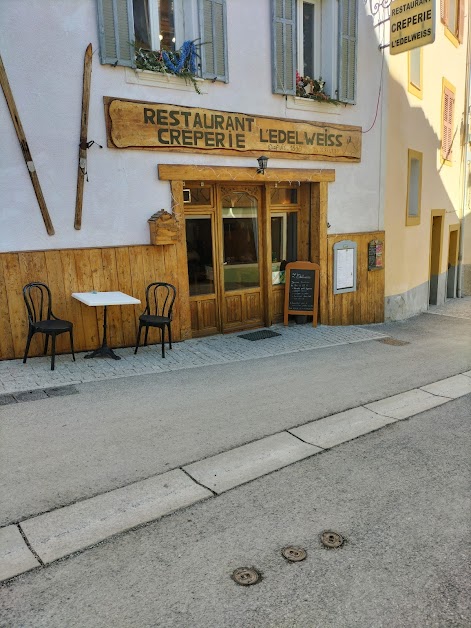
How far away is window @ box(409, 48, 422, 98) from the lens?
11438 millimetres

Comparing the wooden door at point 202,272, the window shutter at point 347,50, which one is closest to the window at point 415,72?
the window shutter at point 347,50

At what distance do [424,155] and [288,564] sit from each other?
12.0m

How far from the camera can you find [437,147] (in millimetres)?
13469

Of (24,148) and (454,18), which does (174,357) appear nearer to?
(24,148)

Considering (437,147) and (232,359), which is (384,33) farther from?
(232,359)

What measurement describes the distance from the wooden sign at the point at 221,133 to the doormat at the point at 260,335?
10.4 ft

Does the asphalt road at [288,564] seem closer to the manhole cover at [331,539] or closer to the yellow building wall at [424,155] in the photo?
the manhole cover at [331,539]

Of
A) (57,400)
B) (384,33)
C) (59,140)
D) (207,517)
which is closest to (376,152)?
(384,33)

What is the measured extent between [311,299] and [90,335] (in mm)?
4435

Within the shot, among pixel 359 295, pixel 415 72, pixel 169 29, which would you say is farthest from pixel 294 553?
pixel 415 72

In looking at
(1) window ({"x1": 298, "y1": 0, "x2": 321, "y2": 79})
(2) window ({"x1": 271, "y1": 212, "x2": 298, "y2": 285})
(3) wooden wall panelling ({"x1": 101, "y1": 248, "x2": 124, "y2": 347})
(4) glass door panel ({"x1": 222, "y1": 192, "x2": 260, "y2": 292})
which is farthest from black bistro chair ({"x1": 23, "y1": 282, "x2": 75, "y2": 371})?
(1) window ({"x1": 298, "y1": 0, "x2": 321, "y2": 79})

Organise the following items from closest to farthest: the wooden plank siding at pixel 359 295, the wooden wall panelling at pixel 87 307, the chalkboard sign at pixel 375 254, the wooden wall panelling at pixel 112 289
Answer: the wooden wall panelling at pixel 87 307 < the wooden wall panelling at pixel 112 289 < the wooden plank siding at pixel 359 295 < the chalkboard sign at pixel 375 254

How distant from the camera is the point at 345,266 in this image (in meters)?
10.2

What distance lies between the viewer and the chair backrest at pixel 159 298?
25.2 ft
